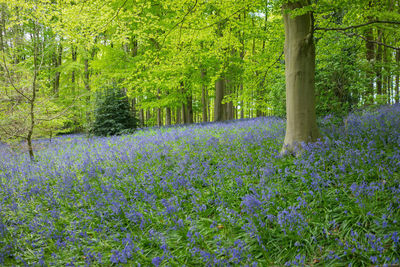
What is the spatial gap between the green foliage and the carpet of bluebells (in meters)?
7.95

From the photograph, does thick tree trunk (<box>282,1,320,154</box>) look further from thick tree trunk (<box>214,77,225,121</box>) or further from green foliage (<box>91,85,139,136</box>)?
green foliage (<box>91,85,139,136</box>)

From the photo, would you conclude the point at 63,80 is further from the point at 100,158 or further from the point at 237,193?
the point at 237,193

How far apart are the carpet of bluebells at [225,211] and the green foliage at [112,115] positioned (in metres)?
7.95

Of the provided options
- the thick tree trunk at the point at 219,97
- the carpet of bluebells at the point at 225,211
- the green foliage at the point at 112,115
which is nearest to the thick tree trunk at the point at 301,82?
the carpet of bluebells at the point at 225,211

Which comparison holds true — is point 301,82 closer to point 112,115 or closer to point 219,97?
point 219,97

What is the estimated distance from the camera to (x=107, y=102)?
14.2 m

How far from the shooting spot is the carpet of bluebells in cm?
274

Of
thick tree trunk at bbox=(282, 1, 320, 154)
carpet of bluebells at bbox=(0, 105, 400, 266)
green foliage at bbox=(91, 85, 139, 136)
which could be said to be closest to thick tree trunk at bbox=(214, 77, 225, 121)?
green foliage at bbox=(91, 85, 139, 136)

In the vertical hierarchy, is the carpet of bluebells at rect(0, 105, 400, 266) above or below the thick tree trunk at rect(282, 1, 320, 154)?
below

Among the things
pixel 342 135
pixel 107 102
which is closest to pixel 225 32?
pixel 342 135

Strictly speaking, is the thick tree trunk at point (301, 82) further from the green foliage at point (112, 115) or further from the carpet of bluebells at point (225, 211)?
the green foliage at point (112, 115)

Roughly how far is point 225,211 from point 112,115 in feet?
40.0

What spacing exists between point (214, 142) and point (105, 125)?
9.74m

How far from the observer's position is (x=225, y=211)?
3.60 m
